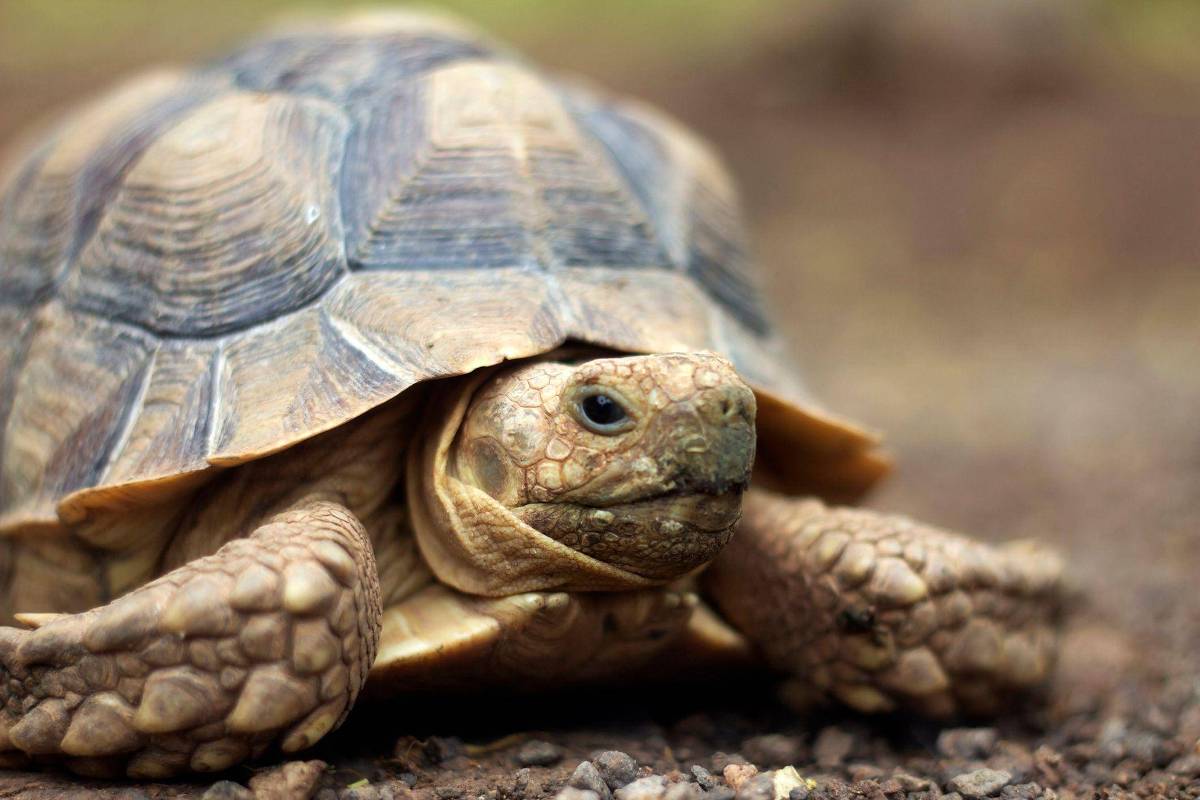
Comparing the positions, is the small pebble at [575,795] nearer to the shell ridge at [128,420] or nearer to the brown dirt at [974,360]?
the brown dirt at [974,360]

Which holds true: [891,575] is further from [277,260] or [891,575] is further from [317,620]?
[277,260]

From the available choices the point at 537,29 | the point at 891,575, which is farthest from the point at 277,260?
the point at 537,29

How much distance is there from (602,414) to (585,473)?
0.38 ft

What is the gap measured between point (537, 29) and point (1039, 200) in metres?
6.40

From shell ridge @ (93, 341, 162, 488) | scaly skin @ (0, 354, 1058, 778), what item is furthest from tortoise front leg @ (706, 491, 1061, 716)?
shell ridge @ (93, 341, 162, 488)

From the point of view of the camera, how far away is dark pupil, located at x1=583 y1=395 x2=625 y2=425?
2.21m

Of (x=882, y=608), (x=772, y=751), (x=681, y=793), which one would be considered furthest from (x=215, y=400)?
(x=882, y=608)

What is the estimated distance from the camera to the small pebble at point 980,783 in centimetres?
230

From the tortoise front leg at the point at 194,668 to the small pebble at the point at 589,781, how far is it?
45 centimetres

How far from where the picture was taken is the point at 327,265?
2643mm

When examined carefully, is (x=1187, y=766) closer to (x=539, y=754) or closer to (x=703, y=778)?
(x=703, y=778)

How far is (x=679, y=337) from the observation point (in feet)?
8.95

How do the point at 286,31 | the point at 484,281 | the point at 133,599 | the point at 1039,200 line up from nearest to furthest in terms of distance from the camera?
the point at 133,599
the point at 484,281
the point at 286,31
the point at 1039,200

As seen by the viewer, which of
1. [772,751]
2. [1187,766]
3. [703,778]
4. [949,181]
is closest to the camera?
[703,778]
